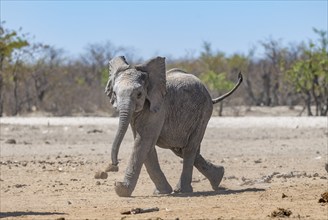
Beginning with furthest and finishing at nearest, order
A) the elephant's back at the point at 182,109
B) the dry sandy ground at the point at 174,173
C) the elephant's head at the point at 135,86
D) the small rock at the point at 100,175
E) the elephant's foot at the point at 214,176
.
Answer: the small rock at the point at 100,175 → the elephant's foot at the point at 214,176 → the elephant's back at the point at 182,109 → the elephant's head at the point at 135,86 → the dry sandy ground at the point at 174,173

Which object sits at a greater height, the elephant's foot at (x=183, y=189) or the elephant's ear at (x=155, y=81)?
the elephant's ear at (x=155, y=81)

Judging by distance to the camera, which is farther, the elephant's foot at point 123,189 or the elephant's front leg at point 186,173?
the elephant's front leg at point 186,173

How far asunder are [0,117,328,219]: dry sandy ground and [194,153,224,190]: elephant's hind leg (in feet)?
0.53

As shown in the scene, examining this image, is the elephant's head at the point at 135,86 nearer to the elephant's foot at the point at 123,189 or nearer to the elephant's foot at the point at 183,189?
the elephant's foot at the point at 123,189

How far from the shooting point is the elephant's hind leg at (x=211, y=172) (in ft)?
43.5

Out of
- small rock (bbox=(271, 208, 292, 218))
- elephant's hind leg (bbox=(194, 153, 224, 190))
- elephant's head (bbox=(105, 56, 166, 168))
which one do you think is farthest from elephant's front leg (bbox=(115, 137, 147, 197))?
A: small rock (bbox=(271, 208, 292, 218))

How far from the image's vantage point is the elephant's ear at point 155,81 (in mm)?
12008

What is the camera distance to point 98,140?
23.4 meters

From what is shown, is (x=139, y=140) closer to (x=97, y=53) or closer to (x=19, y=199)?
(x=19, y=199)

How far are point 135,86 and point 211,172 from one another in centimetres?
222

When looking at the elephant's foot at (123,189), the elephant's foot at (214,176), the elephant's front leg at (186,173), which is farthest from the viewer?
the elephant's foot at (214,176)

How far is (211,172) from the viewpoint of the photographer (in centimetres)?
1326

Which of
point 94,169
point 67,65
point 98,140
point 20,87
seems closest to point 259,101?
point 20,87

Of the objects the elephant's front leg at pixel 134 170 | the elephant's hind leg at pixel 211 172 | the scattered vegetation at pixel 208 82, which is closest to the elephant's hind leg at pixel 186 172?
the elephant's hind leg at pixel 211 172
